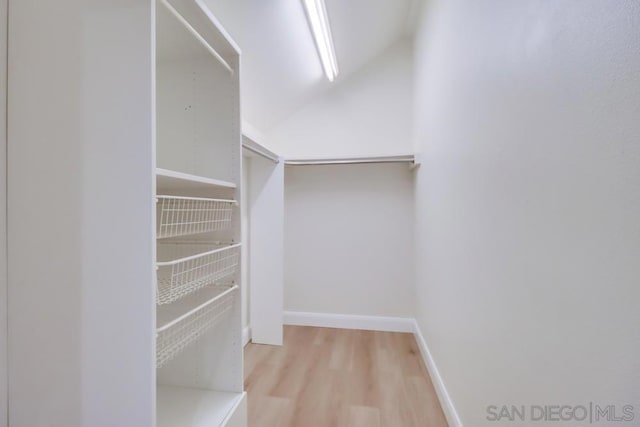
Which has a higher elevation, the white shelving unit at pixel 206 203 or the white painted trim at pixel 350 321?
the white shelving unit at pixel 206 203

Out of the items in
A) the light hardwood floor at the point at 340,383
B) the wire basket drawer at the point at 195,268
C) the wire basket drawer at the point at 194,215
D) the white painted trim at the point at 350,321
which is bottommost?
the light hardwood floor at the point at 340,383

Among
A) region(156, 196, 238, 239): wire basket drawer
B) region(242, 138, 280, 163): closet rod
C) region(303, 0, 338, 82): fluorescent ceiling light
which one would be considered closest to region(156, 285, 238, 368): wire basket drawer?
region(156, 196, 238, 239): wire basket drawer

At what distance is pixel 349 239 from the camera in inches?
125

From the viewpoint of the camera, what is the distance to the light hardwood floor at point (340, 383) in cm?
177

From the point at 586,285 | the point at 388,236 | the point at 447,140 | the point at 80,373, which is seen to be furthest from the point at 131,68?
the point at 388,236

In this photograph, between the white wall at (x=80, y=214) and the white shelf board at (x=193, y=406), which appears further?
the white shelf board at (x=193, y=406)

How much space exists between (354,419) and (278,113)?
2.64 metres

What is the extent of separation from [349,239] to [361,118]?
1.31m

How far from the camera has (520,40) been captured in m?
0.90

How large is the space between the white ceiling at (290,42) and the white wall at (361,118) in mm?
108

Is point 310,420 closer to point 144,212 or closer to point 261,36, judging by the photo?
point 144,212

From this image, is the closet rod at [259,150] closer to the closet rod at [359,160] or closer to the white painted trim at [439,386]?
the closet rod at [359,160]

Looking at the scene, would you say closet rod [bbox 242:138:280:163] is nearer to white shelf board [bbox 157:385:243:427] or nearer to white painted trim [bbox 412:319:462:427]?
white shelf board [bbox 157:385:243:427]

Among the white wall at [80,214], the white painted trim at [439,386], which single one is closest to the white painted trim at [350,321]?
the white painted trim at [439,386]
